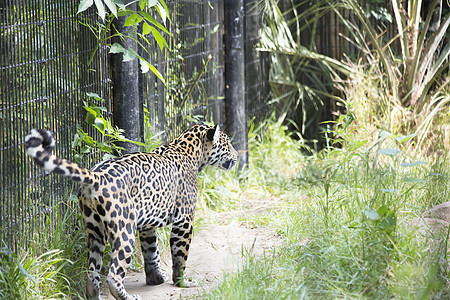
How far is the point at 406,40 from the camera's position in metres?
7.24

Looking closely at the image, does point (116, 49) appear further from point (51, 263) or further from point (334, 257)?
point (334, 257)

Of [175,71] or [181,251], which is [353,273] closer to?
[181,251]

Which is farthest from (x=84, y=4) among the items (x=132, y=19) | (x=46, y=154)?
(x=46, y=154)

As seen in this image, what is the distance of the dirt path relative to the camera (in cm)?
446

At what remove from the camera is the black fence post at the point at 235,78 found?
7059 mm

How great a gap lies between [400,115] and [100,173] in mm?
4200

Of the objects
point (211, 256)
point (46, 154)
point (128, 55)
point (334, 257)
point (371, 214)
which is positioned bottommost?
point (211, 256)

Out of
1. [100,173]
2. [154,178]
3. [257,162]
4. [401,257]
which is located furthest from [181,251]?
[257,162]

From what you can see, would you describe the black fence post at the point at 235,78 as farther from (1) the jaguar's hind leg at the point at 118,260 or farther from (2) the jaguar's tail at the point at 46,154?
(2) the jaguar's tail at the point at 46,154

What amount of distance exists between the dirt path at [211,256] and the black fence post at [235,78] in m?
1.47

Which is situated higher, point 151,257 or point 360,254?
point 360,254

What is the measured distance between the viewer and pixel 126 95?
499cm

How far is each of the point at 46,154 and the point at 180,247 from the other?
144 cm

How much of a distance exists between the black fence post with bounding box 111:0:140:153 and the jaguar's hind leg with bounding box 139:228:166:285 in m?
0.74
